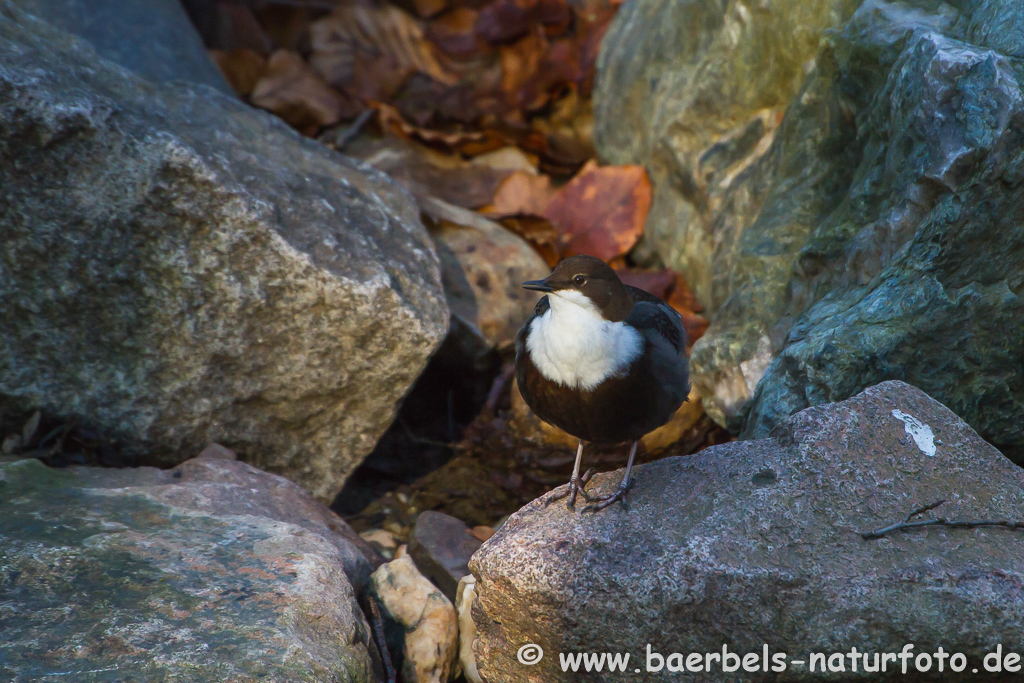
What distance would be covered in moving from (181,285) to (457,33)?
4269 millimetres

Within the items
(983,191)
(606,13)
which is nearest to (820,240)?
(983,191)

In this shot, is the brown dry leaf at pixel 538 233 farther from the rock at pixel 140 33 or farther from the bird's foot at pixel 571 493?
the bird's foot at pixel 571 493

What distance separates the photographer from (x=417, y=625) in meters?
2.99

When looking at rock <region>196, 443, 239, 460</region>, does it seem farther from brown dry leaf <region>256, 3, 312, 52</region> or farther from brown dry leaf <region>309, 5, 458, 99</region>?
brown dry leaf <region>256, 3, 312, 52</region>

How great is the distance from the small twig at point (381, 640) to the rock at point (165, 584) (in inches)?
4.2

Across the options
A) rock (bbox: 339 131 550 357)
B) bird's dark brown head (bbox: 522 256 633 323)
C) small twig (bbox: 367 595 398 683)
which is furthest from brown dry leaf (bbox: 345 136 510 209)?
small twig (bbox: 367 595 398 683)

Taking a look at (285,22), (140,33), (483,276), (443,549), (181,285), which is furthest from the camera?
(285,22)

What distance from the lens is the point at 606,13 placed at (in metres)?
6.73

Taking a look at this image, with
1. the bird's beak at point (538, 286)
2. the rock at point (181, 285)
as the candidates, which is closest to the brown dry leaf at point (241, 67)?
the rock at point (181, 285)

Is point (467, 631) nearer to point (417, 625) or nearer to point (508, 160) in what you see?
point (417, 625)

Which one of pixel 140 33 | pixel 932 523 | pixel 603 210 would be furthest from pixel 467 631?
pixel 140 33

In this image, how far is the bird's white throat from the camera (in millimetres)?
2811

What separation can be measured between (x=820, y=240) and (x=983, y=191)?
0.78 m

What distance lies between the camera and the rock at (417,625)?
2936mm
